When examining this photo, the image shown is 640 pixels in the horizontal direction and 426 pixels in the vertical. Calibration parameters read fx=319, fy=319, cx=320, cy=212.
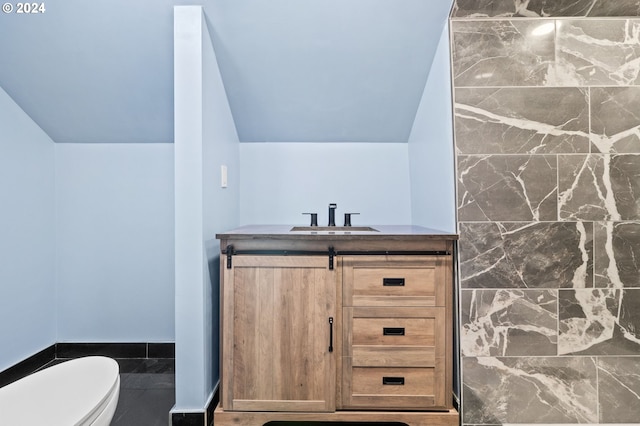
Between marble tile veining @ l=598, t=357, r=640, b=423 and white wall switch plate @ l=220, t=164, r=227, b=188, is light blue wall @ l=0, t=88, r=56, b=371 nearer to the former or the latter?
white wall switch plate @ l=220, t=164, r=227, b=188

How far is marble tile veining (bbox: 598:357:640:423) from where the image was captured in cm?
150

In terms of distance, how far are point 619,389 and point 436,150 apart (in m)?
1.43

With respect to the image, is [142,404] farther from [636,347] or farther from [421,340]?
[636,347]

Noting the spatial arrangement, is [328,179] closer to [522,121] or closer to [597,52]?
[522,121]

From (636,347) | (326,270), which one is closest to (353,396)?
(326,270)

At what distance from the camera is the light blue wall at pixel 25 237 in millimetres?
1912

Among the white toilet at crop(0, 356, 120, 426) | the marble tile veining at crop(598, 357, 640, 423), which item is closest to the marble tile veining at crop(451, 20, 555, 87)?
the marble tile veining at crop(598, 357, 640, 423)

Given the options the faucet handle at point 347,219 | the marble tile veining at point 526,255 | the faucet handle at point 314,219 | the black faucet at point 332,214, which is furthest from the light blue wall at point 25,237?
the marble tile veining at point 526,255

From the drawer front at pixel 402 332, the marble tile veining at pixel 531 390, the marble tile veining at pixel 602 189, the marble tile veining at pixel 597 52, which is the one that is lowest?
the marble tile veining at pixel 531 390

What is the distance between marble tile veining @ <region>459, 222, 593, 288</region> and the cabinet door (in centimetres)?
68

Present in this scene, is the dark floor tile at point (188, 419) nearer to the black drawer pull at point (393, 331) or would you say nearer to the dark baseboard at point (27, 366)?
the black drawer pull at point (393, 331)

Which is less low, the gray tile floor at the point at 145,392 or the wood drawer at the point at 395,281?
the wood drawer at the point at 395,281

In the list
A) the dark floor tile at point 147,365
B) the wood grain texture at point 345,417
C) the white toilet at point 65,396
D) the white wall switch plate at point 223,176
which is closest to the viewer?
the white toilet at point 65,396

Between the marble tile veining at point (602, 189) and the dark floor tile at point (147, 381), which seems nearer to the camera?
the marble tile veining at point (602, 189)
